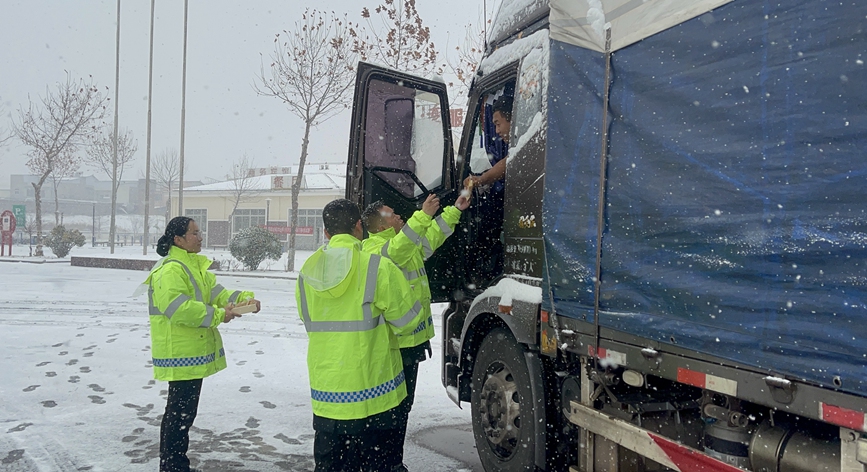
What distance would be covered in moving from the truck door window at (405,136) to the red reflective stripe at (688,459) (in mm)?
3039

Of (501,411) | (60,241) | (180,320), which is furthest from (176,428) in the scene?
(60,241)

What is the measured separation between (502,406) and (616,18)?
229cm

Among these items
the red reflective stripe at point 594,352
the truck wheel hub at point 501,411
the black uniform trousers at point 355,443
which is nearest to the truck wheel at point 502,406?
the truck wheel hub at point 501,411

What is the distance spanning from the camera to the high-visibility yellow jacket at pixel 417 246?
409cm

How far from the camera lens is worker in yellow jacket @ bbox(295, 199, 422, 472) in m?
3.29

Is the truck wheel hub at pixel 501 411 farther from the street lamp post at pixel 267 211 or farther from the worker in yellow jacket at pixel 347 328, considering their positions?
the street lamp post at pixel 267 211

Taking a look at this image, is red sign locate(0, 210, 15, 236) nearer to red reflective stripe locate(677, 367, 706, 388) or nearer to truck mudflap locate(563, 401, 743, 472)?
truck mudflap locate(563, 401, 743, 472)

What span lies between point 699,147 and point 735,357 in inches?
28.2

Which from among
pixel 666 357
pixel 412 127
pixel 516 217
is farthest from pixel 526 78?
pixel 666 357

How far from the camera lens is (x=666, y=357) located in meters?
2.33

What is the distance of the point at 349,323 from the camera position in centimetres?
332

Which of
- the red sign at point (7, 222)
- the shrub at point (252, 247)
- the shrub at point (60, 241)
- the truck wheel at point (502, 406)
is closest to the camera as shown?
the truck wheel at point (502, 406)

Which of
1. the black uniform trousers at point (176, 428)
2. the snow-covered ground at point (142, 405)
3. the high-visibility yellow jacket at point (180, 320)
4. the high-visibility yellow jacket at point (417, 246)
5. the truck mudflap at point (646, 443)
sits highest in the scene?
the high-visibility yellow jacket at point (417, 246)

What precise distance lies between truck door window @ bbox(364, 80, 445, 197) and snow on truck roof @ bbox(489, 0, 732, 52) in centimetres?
223
